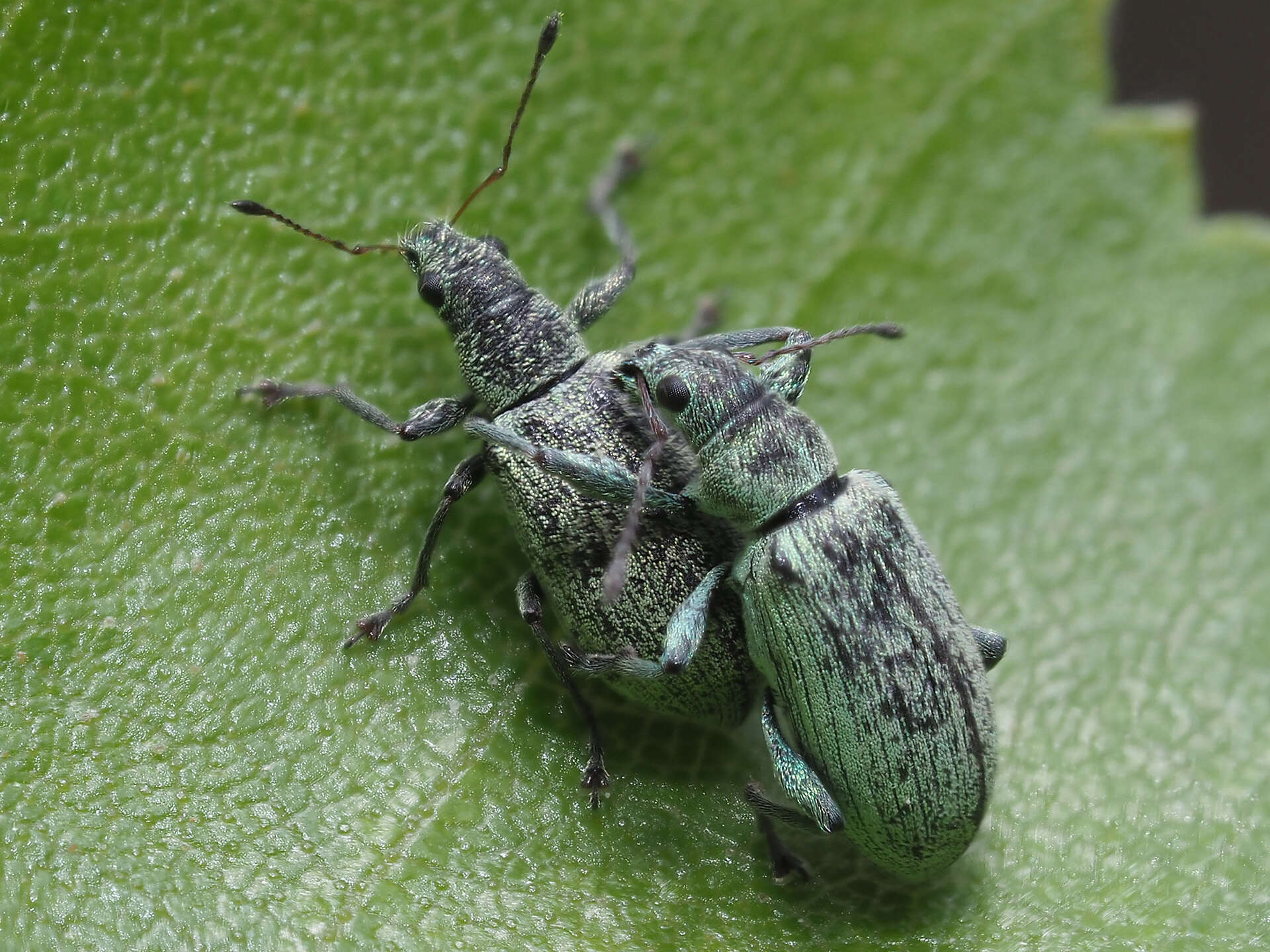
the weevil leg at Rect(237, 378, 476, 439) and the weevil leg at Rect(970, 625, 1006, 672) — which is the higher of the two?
the weevil leg at Rect(237, 378, 476, 439)

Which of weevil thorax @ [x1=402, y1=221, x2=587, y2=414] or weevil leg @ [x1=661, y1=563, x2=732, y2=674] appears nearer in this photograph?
weevil leg @ [x1=661, y1=563, x2=732, y2=674]

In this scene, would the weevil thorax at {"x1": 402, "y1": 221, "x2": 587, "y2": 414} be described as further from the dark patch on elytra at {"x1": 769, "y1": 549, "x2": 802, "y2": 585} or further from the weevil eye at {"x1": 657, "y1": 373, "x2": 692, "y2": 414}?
the dark patch on elytra at {"x1": 769, "y1": 549, "x2": 802, "y2": 585}

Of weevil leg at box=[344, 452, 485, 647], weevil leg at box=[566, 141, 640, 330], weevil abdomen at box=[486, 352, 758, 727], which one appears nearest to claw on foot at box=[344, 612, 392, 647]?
weevil leg at box=[344, 452, 485, 647]

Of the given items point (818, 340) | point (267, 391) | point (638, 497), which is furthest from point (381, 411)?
point (818, 340)

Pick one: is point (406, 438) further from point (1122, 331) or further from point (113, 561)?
point (1122, 331)

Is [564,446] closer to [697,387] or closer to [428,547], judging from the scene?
[697,387]
